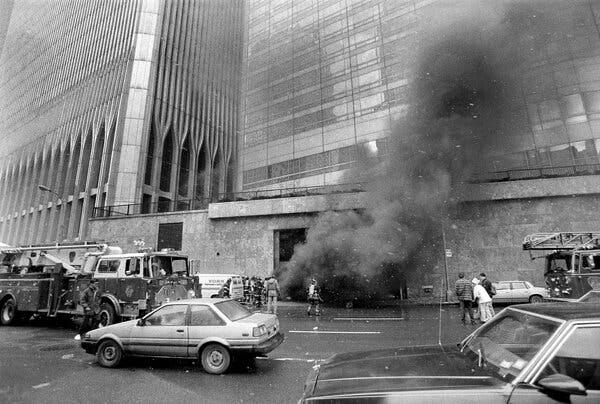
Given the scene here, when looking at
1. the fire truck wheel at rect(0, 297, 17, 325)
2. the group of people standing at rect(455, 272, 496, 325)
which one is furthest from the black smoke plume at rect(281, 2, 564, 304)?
the fire truck wheel at rect(0, 297, 17, 325)

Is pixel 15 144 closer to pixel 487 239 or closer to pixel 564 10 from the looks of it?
pixel 487 239

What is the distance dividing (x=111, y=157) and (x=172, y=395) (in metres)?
30.4

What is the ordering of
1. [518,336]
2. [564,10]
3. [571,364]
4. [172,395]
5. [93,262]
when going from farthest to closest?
1. [564,10]
2. [93,262]
3. [172,395]
4. [518,336]
5. [571,364]

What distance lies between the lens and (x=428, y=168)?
58.9 feet

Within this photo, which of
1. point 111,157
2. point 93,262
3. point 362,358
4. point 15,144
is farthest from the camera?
point 15,144

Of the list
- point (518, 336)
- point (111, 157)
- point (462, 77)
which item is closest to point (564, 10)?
point (462, 77)

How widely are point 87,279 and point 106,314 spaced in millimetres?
1595

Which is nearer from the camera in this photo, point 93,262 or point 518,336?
point 518,336

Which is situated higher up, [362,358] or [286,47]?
[286,47]

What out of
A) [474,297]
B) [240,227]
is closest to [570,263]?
[474,297]

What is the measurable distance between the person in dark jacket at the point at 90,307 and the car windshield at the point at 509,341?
32.1 ft

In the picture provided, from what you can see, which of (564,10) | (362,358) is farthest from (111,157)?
(564,10)

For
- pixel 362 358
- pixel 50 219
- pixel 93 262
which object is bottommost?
pixel 362 358

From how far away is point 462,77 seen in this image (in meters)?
18.9
